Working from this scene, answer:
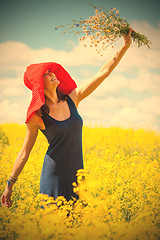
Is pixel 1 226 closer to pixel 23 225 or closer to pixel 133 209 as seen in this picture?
pixel 23 225

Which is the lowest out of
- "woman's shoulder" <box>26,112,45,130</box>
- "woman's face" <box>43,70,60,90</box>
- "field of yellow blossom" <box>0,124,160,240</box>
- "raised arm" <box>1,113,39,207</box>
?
"field of yellow blossom" <box>0,124,160,240</box>

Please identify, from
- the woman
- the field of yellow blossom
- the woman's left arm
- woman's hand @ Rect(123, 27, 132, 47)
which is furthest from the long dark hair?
woman's hand @ Rect(123, 27, 132, 47)

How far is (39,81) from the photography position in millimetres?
2727

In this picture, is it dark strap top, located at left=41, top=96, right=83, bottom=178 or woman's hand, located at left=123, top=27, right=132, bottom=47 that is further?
woman's hand, located at left=123, top=27, right=132, bottom=47

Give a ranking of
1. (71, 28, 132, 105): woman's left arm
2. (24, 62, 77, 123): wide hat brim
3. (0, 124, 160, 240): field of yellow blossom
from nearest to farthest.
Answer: (0, 124, 160, 240): field of yellow blossom, (24, 62, 77, 123): wide hat brim, (71, 28, 132, 105): woman's left arm

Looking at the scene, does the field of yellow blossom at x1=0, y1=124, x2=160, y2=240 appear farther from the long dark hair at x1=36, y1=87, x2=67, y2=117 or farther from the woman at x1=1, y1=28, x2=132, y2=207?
the long dark hair at x1=36, y1=87, x2=67, y2=117

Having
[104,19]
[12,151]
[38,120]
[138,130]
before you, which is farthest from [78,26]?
[138,130]

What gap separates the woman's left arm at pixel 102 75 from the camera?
3043 millimetres

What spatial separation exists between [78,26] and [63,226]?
6.98 ft

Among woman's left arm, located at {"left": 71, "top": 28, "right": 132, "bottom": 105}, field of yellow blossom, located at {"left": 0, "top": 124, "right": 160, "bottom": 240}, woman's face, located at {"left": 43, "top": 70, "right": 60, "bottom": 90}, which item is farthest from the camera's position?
woman's left arm, located at {"left": 71, "top": 28, "right": 132, "bottom": 105}

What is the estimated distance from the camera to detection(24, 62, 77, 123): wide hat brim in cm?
270

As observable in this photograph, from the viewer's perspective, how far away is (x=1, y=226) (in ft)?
8.09

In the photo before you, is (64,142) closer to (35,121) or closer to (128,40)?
(35,121)

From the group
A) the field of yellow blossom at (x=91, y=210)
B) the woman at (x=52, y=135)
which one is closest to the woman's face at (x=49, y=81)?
the woman at (x=52, y=135)
